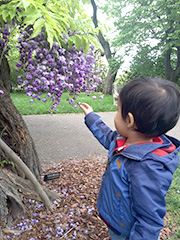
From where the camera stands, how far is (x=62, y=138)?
555 centimetres

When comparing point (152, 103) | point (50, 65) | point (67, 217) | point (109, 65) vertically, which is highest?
point (50, 65)

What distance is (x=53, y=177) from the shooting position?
3.17 metres

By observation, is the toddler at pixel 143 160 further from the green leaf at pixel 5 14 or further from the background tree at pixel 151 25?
the background tree at pixel 151 25

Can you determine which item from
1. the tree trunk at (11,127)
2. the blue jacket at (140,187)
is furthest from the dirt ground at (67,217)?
the blue jacket at (140,187)

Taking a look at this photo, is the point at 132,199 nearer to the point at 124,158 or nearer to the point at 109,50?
the point at 124,158

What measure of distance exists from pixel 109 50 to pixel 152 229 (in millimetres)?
17174

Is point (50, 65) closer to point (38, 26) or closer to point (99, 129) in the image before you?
point (38, 26)

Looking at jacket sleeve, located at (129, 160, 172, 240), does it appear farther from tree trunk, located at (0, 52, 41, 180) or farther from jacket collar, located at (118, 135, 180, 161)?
tree trunk, located at (0, 52, 41, 180)

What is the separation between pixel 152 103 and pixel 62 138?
14.7ft

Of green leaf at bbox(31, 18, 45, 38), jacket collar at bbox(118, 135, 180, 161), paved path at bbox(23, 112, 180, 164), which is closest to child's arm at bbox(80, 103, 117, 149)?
jacket collar at bbox(118, 135, 180, 161)

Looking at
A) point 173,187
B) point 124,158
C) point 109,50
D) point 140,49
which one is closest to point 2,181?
Result: point 124,158

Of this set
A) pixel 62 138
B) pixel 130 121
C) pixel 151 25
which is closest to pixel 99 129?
pixel 130 121

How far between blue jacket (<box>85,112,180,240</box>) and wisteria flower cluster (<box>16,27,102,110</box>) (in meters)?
0.83

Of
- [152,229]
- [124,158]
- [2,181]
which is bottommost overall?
[2,181]
